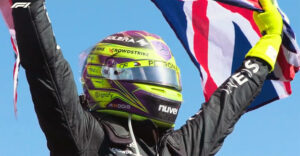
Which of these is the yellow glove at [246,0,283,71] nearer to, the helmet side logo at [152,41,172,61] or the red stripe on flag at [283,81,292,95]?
the red stripe on flag at [283,81,292,95]

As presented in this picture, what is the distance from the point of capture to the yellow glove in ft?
24.9

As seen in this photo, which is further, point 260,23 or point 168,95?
point 260,23

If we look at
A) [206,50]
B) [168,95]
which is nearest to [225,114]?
[168,95]

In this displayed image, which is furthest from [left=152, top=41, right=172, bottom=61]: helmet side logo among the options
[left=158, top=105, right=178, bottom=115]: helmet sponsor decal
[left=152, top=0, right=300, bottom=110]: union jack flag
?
[left=152, top=0, right=300, bottom=110]: union jack flag

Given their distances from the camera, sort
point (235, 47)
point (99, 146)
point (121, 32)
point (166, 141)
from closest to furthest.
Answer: point (99, 146) < point (166, 141) < point (121, 32) < point (235, 47)

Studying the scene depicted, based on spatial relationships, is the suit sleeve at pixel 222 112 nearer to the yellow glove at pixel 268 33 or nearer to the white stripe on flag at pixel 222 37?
the yellow glove at pixel 268 33

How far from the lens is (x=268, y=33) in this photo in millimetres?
7980

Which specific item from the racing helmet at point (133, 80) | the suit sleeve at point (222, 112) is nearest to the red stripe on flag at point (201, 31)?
the suit sleeve at point (222, 112)

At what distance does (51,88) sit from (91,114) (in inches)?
36.0

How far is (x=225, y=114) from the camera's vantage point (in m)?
7.13

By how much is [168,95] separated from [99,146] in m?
0.95

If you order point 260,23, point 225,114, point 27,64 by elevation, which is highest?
point 27,64

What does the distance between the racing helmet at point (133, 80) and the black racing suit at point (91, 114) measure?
123mm

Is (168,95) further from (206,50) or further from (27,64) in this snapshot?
(206,50)
